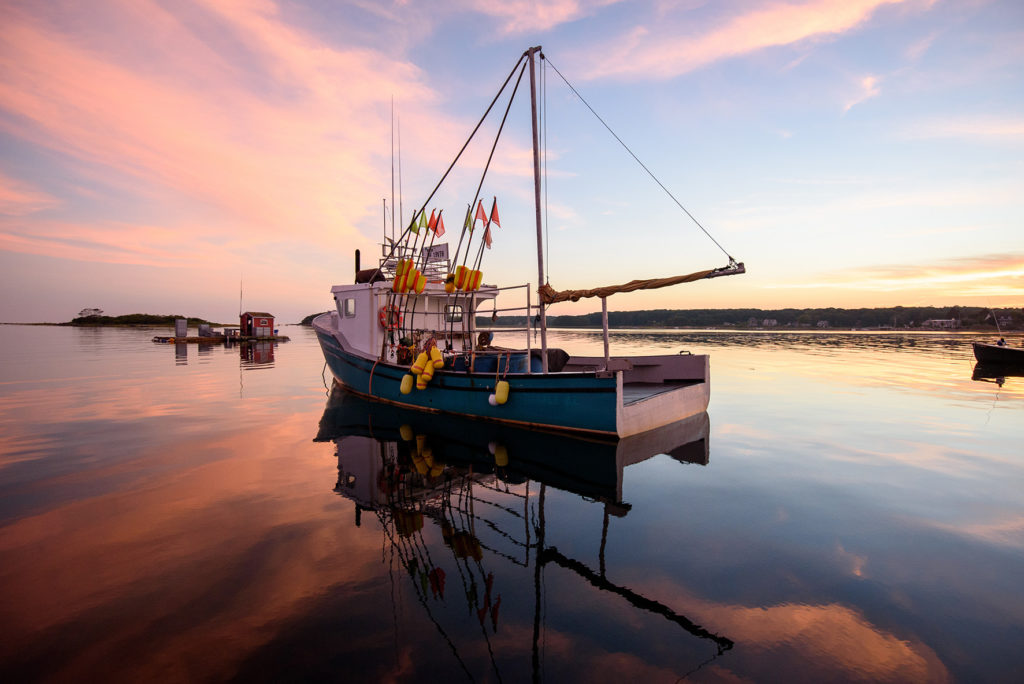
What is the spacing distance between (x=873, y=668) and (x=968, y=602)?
5.80 feet

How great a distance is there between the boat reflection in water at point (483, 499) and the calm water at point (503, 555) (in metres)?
0.04

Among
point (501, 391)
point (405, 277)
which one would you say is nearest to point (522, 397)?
point (501, 391)

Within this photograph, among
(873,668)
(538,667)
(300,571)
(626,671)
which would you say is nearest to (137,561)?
(300,571)

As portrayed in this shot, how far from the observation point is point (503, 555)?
5.02 m

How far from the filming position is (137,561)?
459 centimetres

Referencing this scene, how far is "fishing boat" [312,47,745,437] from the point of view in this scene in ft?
32.6

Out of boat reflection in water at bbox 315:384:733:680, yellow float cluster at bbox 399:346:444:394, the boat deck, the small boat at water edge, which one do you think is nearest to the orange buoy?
yellow float cluster at bbox 399:346:444:394

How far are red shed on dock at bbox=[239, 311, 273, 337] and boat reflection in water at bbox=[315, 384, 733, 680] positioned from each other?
40.2 m

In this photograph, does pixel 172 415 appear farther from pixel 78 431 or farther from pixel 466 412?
pixel 466 412

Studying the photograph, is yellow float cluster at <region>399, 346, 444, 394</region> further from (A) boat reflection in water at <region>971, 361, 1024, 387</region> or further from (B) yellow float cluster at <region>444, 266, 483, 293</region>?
(A) boat reflection in water at <region>971, 361, 1024, 387</region>

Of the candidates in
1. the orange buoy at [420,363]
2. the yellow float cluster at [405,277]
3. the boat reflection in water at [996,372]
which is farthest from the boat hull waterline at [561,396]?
the boat reflection in water at [996,372]

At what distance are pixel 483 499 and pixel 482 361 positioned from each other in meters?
5.15

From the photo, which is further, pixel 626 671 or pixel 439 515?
pixel 439 515

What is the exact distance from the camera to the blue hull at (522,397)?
31.5ft
